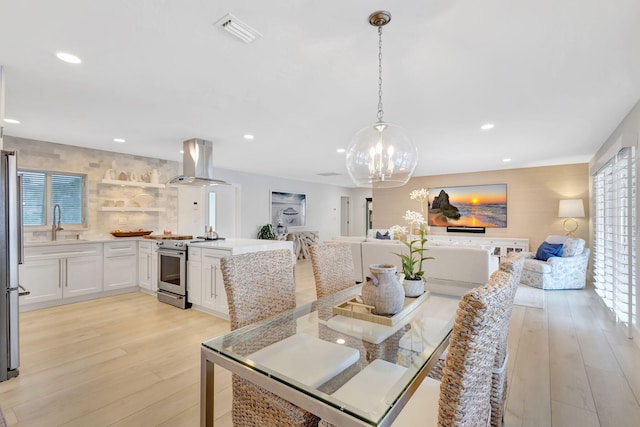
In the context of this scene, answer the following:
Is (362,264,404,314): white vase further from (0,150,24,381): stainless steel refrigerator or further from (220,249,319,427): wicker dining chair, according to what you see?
(0,150,24,381): stainless steel refrigerator

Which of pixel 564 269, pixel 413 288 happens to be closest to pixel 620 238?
pixel 564 269

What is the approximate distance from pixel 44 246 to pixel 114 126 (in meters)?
1.83

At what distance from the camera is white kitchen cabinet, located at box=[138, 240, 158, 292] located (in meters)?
4.50

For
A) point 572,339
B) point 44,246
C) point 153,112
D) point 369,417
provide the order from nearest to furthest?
point 369,417 → point 572,339 → point 153,112 → point 44,246

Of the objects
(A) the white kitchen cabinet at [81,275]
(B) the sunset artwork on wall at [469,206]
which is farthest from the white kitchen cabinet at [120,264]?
(B) the sunset artwork on wall at [469,206]

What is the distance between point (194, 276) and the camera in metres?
3.88

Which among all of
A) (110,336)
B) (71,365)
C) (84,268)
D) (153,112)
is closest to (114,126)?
(153,112)

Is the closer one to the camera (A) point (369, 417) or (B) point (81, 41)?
(A) point (369, 417)

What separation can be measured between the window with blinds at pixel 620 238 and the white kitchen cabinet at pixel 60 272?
6527 mm

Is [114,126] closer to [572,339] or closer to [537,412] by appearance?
[537,412]

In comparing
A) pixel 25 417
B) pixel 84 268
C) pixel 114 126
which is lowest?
pixel 25 417

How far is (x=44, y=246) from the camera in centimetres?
387

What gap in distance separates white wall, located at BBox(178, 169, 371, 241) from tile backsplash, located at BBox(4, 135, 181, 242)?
1.42 feet

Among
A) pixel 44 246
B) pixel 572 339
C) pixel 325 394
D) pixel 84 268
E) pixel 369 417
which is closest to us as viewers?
pixel 369 417
